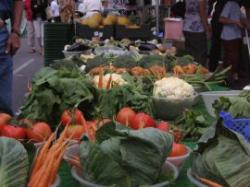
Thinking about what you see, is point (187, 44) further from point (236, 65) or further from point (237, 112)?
point (237, 112)

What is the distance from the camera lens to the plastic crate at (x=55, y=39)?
707cm

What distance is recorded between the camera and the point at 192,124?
2098mm

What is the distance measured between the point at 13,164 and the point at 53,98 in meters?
0.87

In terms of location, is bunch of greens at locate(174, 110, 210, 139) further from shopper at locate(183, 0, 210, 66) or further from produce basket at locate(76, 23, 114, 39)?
shopper at locate(183, 0, 210, 66)

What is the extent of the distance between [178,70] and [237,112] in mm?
1402

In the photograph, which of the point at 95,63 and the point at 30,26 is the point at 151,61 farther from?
the point at 30,26

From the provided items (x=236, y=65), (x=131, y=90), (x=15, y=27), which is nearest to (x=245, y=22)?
(x=236, y=65)

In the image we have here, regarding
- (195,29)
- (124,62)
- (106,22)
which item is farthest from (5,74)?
(195,29)

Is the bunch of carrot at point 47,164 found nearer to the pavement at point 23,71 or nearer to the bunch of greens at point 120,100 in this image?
the bunch of greens at point 120,100

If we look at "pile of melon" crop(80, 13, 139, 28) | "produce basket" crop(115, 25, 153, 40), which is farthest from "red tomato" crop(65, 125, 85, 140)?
"pile of melon" crop(80, 13, 139, 28)

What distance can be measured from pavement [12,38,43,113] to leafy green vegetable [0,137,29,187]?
15.3 ft

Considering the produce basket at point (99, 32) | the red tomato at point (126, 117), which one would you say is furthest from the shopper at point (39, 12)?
the red tomato at point (126, 117)

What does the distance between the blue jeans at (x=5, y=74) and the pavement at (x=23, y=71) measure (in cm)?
268

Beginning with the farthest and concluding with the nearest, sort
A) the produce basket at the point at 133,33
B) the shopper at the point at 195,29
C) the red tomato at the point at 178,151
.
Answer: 1. the shopper at the point at 195,29
2. the produce basket at the point at 133,33
3. the red tomato at the point at 178,151
